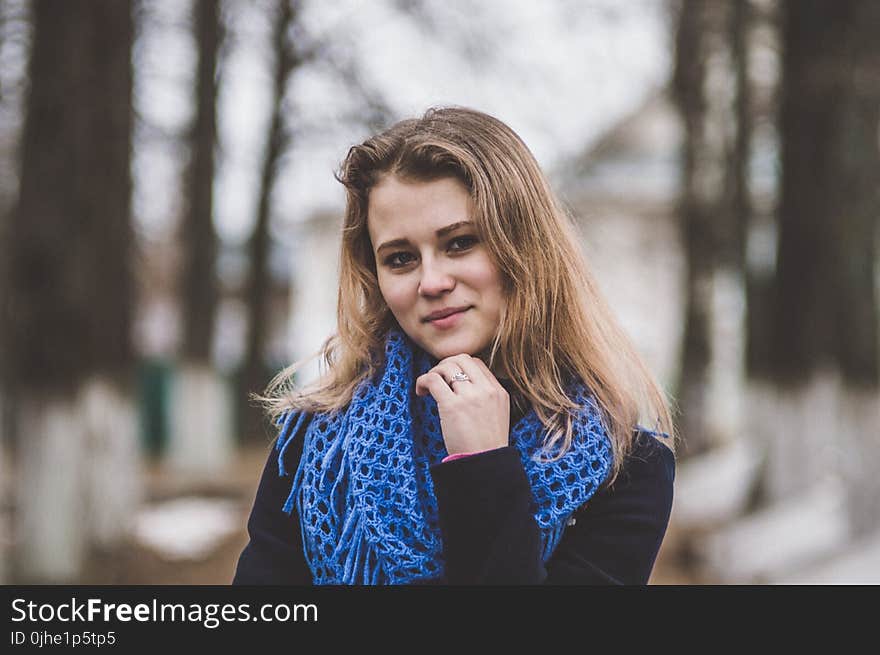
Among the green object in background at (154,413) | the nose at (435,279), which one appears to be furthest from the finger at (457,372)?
the green object in background at (154,413)

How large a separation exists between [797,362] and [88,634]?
7.65 meters

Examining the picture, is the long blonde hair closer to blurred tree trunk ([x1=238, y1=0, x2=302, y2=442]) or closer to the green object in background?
blurred tree trunk ([x1=238, y1=0, x2=302, y2=442])

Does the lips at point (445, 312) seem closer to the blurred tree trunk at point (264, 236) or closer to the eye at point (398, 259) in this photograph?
the eye at point (398, 259)

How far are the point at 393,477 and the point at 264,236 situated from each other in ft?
43.8

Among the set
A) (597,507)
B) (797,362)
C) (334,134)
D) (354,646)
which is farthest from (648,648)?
(334,134)

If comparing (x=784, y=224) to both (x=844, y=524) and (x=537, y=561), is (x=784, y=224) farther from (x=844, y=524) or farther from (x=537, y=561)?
(x=537, y=561)

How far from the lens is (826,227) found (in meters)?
7.81

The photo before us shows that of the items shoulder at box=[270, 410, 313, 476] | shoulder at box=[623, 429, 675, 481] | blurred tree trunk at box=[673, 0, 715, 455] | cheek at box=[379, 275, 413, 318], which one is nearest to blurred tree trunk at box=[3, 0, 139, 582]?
shoulder at box=[270, 410, 313, 476]

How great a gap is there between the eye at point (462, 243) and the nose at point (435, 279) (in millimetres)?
42

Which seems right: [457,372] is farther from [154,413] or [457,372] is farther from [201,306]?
[154,413]

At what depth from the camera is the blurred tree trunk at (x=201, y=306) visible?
11.0 m

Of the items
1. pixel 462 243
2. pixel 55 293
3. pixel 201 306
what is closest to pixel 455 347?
pixel 462 243

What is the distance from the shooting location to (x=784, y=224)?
26.7ft

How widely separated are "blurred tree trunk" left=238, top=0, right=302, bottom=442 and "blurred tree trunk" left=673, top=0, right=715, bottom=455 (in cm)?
561
